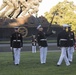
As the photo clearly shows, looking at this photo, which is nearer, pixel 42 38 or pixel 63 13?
pixel 42 38

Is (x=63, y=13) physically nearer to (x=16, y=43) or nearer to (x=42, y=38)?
(x=42, y=38)

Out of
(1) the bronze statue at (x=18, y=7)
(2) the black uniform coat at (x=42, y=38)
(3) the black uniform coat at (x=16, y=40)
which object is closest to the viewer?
(3) the black uniform coat at (x=16, y=40)

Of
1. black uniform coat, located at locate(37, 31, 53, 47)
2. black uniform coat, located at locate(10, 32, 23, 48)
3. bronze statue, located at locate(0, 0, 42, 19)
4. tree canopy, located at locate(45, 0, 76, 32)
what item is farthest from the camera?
tree canopy, located at locate(45, 0, 76, 32)

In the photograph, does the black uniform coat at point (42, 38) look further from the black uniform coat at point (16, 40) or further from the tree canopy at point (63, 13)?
the tree canopy at point (63, 13)

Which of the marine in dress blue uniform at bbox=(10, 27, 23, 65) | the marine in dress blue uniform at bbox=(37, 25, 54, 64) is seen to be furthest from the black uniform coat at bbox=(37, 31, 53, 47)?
the marine in dress blue uniform at bbox=(10, 27, 23, 65)

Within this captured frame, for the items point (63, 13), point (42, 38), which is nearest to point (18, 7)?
point (63, 13)

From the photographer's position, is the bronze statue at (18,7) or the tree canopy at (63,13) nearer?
the bronze statue at (18,7)

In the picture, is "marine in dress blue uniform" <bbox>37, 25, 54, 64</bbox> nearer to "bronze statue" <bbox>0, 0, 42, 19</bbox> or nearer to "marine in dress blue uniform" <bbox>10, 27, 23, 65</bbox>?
"marine in dress blue uniform" <bbox>10, 27, 23, 65</bbox>

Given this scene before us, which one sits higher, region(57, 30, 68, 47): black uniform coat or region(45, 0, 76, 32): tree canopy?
region(57, 30, 68, 47): black uniform coat

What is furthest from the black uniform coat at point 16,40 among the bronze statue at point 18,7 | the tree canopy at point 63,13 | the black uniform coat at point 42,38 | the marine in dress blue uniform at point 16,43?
the tree canopy at point 63,13

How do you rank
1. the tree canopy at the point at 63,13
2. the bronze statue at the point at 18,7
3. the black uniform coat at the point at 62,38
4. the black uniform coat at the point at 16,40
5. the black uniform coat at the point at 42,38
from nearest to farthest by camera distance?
the black uniform coat at the point at 62,38, the black uniform coat at the point at 16,40, the black uniform coat at the point at 42,38, the bronze statue at the point at 18,7, the tree canopy at the point at 63,13

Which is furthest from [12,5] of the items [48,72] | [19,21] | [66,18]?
[48,72]

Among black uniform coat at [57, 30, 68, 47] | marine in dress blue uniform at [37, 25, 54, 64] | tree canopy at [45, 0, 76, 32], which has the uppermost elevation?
black uniform coat at [57, 30, 68, 47]

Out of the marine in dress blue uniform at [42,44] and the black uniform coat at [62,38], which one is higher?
the black uniform coat at [62,38]
